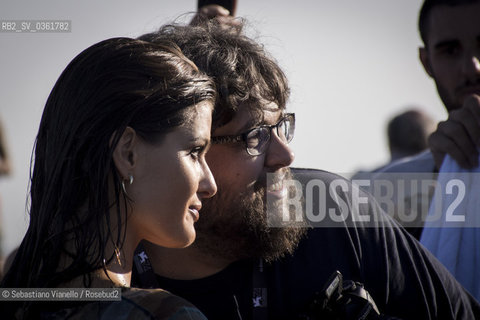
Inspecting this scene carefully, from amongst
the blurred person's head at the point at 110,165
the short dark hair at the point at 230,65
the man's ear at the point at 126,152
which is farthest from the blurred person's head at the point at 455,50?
the man's ear at the point at 126,152

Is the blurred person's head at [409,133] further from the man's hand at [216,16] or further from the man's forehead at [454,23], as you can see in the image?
the man's hand at [216,16]

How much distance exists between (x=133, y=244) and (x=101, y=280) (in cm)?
23

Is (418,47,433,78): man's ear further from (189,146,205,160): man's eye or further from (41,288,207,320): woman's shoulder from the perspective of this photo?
(41,288,207,320): woman's shoulder

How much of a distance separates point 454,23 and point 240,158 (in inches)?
56.5

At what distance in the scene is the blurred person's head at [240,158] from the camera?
251 cm

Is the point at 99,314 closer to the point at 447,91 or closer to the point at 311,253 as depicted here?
the point at 311,253

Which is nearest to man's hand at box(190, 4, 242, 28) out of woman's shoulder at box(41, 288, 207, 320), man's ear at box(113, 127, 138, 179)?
man's ear at box(113, 127, 138, 179)

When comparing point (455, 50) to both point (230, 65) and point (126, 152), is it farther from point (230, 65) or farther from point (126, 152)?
point (126, 152)

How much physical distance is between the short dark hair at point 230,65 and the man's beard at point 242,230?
0.33 meters

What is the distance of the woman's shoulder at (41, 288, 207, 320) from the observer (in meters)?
1.60

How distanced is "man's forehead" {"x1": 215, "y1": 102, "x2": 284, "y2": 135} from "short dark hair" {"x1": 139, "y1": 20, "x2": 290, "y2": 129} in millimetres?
15

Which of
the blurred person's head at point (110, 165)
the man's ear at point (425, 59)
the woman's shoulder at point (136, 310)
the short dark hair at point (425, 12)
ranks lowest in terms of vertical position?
the woman's shoulder at point (136, 310)

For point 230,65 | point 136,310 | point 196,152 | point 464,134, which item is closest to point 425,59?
Answer: point 464,134

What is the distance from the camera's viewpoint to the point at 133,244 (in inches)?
75.7
